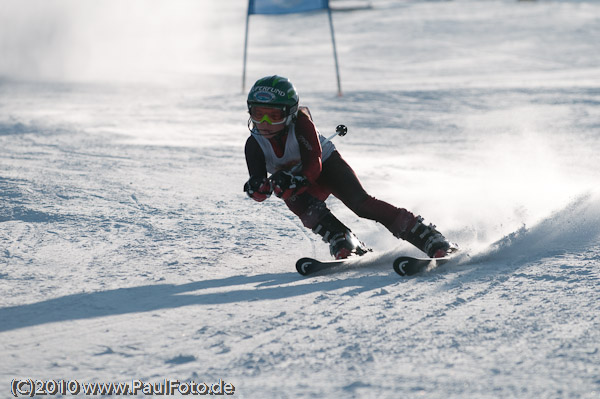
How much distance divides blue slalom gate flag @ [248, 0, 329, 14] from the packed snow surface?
1401mm

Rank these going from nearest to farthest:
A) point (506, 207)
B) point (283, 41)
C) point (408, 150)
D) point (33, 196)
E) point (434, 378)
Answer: point (434, 378)
point (506, 207)
point (33, 196)
point (408, 150)
point (283, 41)

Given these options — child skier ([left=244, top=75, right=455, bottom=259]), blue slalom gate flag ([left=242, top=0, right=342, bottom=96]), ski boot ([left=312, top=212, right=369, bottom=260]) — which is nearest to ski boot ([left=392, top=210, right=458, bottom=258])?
child skier ([left=244, top=75, right=455, bottom=259])

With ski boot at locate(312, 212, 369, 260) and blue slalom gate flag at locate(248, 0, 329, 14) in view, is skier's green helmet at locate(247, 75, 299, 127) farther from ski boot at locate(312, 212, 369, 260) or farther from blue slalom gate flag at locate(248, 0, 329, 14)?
blue slalom gate flag at locate(248, 0, 329, 14)

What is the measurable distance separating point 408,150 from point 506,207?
114 inches

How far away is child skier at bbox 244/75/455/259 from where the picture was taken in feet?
13.5

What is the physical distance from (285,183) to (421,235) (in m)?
0.83

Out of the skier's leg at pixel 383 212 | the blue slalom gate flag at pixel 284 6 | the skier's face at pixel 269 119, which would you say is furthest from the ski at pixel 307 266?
the blue slalom gate flag at pixel 284 6

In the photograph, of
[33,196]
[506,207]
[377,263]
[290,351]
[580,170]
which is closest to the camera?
[290,351]

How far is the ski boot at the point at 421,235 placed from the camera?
417 cm

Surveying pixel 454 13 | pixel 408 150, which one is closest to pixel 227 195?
pixel 408 150

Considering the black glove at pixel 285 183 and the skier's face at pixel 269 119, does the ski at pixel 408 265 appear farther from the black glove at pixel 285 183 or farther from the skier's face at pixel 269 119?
the skier's face at pixel 269 119

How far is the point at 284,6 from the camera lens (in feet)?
38.7

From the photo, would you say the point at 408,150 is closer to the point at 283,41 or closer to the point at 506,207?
A: the point at 506,207

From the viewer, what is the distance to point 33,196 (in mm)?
5816
